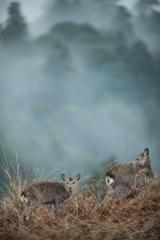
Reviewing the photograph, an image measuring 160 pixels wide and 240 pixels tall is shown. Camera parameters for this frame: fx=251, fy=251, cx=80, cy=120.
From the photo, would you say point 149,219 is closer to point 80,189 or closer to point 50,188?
point 80,189

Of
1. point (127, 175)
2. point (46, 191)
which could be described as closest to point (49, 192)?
point (46, 191)

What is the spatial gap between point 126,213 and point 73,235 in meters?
0.94

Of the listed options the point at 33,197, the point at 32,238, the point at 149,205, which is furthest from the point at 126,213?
the point at 33,197

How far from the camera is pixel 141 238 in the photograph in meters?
2.40

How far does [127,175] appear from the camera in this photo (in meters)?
5.15

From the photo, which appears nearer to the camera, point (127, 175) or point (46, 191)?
point (46, 191)

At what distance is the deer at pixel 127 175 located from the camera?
500cm

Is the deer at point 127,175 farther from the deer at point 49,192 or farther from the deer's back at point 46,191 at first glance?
the deer's back at point 46,191

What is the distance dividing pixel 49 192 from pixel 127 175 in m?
1.63

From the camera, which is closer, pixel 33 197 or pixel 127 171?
pixel 33 197

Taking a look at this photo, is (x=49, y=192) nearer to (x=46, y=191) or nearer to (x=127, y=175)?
(x=46, y=191)

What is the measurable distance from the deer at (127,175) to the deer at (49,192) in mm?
718

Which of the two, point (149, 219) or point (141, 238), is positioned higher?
point (149, 219)

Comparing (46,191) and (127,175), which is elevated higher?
(127,175)
